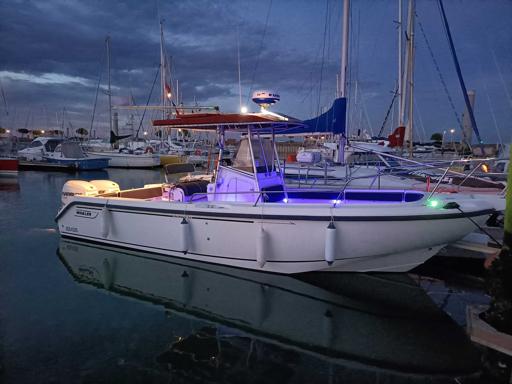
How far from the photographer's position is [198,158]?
1393 inches

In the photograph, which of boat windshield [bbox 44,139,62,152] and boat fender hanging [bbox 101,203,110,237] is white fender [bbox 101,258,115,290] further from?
boat windshield [bbox 44,139,62,152]

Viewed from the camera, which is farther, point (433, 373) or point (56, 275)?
point (56, 275)

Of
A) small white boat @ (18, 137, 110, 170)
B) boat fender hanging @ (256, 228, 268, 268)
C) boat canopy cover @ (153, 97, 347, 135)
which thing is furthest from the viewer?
small white boat @ (18, 137, 110, 170)

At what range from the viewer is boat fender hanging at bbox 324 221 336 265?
6.12m

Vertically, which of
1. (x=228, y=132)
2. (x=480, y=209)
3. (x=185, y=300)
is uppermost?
(x=228, y=132)

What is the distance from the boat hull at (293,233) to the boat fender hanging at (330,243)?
9cm

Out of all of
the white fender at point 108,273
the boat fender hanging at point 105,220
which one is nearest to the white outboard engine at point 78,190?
the boat fender hanging at point 105,220

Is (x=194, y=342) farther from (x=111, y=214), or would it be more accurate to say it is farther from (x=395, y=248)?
(x=111, y=214)

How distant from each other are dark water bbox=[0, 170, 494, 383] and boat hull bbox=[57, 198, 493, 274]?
1.28 ft

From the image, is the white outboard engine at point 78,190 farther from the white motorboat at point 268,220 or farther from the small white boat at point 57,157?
the small white boat at point 57,157

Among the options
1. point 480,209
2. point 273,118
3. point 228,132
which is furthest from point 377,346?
point 228,132

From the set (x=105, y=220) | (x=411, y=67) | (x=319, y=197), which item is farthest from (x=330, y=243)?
(x=411, y=67)

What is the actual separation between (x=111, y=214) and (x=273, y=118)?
14.7ft

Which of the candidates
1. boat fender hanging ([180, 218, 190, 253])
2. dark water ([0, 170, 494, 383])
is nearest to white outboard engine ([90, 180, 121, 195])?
dark water ([0, 170, 494, 383])
